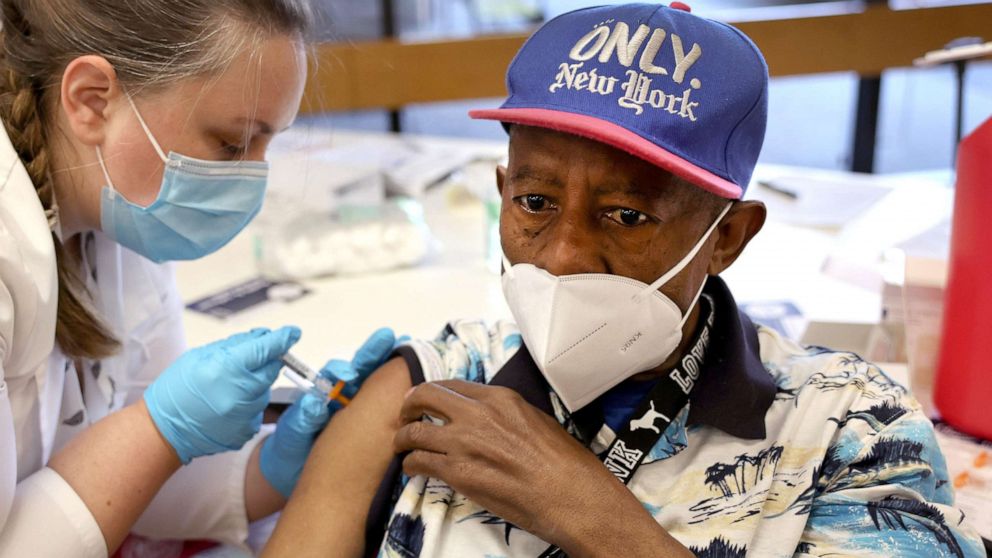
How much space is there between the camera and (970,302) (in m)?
1.61

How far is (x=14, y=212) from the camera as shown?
1.38 meters

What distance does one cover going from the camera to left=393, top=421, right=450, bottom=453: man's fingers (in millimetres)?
1268

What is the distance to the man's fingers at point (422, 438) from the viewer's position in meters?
1.27

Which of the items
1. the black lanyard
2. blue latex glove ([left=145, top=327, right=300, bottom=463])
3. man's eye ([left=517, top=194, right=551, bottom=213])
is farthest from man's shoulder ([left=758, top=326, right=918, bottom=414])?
blue latex glove ([left=145, top=327, right=300, bottom=463])

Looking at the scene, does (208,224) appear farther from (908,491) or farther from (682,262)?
(908,491)

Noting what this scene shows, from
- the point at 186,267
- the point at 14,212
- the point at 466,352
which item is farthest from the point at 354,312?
the point at 14,212

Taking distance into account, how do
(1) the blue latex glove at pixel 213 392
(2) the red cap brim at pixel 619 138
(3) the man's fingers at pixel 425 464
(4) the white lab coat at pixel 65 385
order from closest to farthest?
(2) the red cap brim at pixel 619 138
(3) the man's fingers at pixel 425 464
(4) the white lab coat at pixel 65 385
(1) the blue latex glove at pixel 213 392

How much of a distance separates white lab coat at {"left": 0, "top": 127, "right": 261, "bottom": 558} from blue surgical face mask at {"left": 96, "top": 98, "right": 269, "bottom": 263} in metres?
0.16

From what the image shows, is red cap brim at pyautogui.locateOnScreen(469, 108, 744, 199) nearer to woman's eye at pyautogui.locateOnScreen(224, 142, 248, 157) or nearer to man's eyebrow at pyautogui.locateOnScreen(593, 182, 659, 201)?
man's eyebrow at pyautogui.locateOnScreen(593, 182, 659, 201)

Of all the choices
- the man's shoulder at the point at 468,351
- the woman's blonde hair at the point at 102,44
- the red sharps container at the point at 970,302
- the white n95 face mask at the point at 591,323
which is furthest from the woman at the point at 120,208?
the red sharps container at the point at 970,302

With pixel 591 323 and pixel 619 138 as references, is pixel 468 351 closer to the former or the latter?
pixel 591 323

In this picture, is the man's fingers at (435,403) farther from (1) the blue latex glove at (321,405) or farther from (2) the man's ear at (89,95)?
(2) the man's ear at (89,95)

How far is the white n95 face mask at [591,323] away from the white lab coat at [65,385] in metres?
0.74

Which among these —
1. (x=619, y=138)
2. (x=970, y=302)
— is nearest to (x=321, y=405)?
(x=619, y=138)
